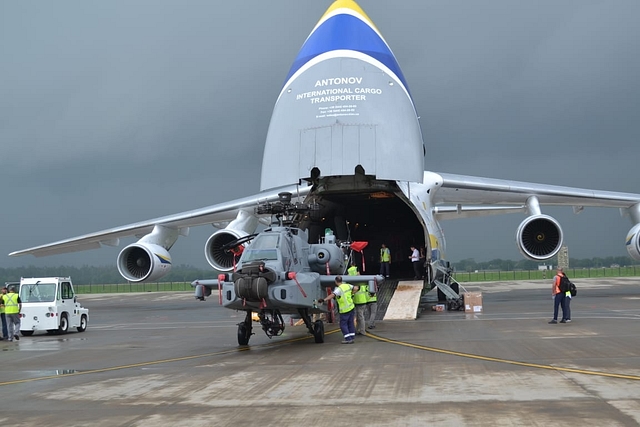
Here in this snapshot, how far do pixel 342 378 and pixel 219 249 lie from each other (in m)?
15.3

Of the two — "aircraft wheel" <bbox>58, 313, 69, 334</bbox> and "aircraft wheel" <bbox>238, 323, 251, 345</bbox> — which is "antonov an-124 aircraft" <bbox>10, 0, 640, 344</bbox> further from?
"aircraft wheel" <bbox>58, 313, 69, 334</bbox>

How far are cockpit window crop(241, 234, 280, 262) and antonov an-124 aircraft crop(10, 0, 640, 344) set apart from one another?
0.8 inches

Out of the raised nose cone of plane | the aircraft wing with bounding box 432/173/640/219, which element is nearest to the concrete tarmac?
the raised nose cone of plane

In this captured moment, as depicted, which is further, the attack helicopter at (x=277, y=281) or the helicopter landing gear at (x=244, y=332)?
the helicopter landing gear at (x=244, y=332)

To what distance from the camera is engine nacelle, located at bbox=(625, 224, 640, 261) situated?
77.0 ft

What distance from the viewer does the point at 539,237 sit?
2280cm

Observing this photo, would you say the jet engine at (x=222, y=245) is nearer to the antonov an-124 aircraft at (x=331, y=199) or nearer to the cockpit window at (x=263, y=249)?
the antonov an-124 aircraft at (x=331, y=199)

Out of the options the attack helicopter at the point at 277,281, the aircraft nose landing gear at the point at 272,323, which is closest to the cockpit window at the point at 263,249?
the attack helicopter at the point at 277,281

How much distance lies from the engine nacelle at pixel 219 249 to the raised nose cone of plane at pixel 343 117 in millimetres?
5221

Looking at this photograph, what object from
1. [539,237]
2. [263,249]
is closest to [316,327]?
[263,249]

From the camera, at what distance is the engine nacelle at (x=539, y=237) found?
885 inches

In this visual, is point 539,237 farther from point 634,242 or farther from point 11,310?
point 11,310

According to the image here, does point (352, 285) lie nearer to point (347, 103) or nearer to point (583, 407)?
point (347, 103)

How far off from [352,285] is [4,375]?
23.0ft
